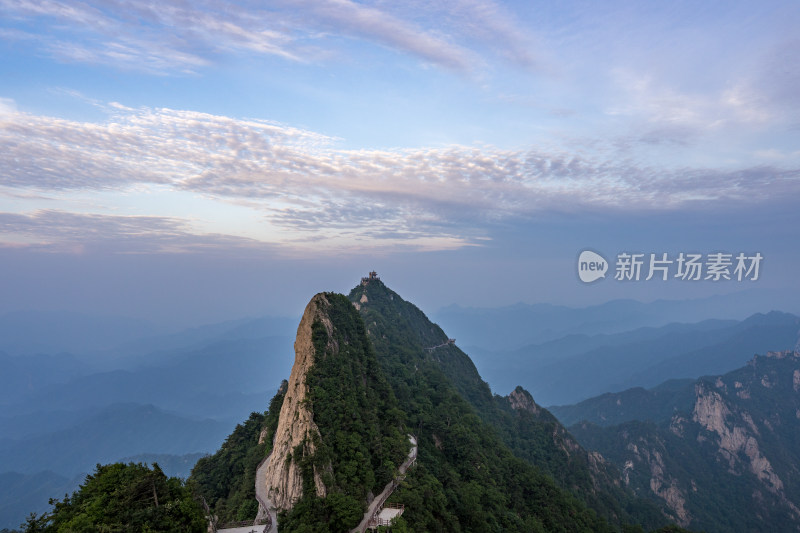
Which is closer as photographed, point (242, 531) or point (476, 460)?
point (242, 531)

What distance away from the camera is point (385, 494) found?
35125 mm

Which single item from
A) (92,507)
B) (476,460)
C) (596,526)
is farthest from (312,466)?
(596,526)

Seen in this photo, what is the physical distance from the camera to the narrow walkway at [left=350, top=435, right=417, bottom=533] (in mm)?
30469

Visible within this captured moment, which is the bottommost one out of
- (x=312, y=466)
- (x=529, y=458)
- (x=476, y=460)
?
(x=529, y=458)

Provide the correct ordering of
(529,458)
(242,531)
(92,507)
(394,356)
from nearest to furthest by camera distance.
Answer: (92,507), (242,531), (394,356), (529,458)

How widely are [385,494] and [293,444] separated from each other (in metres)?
9.79

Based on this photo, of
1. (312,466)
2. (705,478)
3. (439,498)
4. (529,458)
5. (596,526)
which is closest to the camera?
(312,466)

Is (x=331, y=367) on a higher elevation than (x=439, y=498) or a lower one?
higher

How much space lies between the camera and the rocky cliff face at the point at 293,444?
32.0 m

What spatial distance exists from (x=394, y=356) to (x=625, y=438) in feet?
433

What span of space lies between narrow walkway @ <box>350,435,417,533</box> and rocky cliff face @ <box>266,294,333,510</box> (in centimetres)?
413

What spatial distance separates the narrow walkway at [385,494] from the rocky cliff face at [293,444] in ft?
13.5

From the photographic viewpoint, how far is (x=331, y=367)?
42.3 metres

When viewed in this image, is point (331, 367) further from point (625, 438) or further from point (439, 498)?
point (625, 438)
